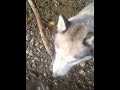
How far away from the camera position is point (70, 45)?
1.88 m

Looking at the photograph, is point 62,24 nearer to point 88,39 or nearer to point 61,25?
point 61,25

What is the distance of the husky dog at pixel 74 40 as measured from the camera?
6.09ft

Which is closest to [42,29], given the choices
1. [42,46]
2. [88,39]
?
[42,46]

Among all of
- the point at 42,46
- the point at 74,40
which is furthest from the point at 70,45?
the point at 42,46

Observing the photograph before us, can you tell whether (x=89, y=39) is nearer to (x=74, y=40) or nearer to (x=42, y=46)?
(x=74, y=40)

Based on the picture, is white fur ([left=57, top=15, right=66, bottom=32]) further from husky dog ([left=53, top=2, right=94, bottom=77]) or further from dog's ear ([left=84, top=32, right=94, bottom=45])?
dog's ear ([left=84, top=32, right=94, bottom=45])

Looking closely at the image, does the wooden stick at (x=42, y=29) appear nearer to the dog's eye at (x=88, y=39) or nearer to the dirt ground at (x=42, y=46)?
the dirt ground at (x=42, y=46)

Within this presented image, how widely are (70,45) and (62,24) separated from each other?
0.40 feet

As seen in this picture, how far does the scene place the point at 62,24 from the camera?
74.4 inches
